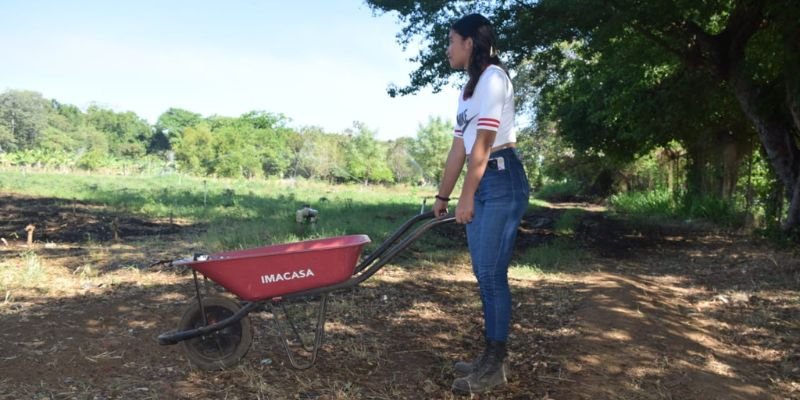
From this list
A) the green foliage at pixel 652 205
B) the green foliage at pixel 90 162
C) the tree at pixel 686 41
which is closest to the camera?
the tree at pixel 686 41

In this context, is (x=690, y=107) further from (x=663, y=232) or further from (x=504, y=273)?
(x=504, y=273)

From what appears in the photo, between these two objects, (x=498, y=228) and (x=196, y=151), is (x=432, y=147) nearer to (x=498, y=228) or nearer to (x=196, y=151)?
(x=196, y=151)

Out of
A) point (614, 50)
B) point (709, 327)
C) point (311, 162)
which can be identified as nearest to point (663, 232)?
point (614, 50)

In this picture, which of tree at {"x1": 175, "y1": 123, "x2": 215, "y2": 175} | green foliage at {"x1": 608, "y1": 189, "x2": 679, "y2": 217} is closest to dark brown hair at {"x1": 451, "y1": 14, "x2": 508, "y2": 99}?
green foliage at {"x1": 608, "y1": 189, "x2": 679, "y2": 217}

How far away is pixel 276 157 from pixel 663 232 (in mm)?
44765

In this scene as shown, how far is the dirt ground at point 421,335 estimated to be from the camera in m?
2.73

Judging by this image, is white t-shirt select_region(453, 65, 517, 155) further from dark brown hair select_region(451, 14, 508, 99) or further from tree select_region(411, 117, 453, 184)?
tree select_region(411, 117, 453, 184)

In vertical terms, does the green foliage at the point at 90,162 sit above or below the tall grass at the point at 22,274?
above

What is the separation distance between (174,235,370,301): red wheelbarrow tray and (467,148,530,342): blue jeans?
574 mm

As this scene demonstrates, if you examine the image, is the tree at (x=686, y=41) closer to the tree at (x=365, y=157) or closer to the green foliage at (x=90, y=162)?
the green foliage at (x=90, y=162)

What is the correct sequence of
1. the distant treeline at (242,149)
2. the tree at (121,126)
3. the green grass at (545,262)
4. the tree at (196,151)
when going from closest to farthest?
the green grass at (545,262), the distant treeline at (242,149), the tree at (196,151), the tree at (121,126)

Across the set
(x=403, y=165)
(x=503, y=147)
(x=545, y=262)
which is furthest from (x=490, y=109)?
(x=403, y=165)

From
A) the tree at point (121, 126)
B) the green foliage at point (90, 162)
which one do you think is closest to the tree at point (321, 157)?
the green foliage at point (90, 162)

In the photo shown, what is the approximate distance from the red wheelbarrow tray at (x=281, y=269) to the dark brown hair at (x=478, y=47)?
3.05 ft
